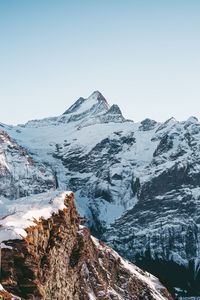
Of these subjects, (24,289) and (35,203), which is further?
(35,203)

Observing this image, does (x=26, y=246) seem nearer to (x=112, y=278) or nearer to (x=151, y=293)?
(x=112, y=278)

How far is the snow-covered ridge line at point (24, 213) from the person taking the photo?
5366 centimetres

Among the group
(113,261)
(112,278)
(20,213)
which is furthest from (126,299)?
(20,213)

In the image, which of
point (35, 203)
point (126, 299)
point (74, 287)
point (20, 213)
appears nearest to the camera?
point (20, 213)

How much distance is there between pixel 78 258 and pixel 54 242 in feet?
54.5

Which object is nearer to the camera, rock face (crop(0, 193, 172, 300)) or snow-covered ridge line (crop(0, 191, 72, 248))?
rock face (crop(0, 193, 172, 300))

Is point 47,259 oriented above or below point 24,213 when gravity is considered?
below

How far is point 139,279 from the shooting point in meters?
178

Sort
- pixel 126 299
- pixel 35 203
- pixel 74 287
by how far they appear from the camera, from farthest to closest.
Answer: pixel 126 299 < pixel 74 287 < pixel 35 203

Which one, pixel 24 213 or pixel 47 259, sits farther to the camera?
pixel 24 213

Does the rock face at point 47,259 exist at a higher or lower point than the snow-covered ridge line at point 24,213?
lower

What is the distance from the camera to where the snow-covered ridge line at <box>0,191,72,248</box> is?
2112 inches

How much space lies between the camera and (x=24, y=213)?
62656 mm

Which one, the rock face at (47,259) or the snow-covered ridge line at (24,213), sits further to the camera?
the snow-covered ridge line at (24,213)
